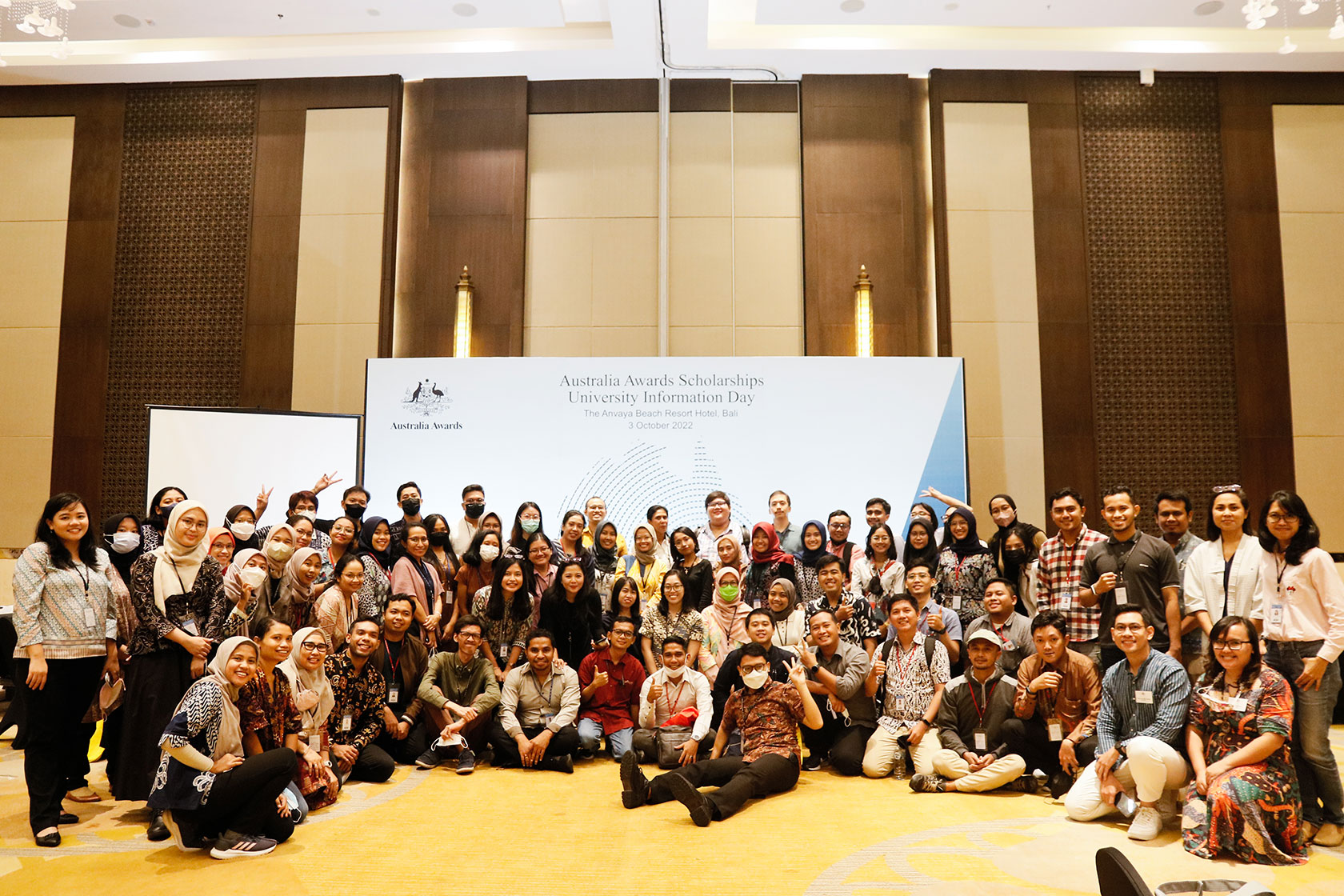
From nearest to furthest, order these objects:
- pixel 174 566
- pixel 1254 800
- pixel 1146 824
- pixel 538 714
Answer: pixel 1254 800 → pixel 1146 824 → pixel 174 566 → pixel 538 714

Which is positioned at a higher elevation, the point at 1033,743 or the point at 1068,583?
the point at 1068,583

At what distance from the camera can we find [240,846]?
3350 millimetres

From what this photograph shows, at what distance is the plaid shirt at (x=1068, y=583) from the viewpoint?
4547 mm

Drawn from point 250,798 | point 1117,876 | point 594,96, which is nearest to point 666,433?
point 594,96

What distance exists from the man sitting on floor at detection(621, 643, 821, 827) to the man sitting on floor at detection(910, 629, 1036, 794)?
2.00 ft

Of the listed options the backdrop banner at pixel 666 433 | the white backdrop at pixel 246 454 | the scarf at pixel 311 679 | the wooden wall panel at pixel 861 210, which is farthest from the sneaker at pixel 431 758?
the wooden wall panel at pixel 861 210

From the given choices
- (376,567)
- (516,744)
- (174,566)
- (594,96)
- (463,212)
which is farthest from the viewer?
(594,96)

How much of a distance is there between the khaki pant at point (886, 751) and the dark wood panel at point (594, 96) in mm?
5882

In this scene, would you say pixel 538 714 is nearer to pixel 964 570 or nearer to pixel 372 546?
pixel 372 546

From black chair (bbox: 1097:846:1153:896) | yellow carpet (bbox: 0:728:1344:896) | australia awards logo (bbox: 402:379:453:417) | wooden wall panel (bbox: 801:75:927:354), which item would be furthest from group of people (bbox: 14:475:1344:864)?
black chair (bbox: 1097:846:1153:896)

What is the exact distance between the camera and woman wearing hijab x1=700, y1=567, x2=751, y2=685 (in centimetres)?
516

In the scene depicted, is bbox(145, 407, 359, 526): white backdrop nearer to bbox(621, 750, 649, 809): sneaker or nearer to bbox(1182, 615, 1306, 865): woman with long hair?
bbox(621, 750, 649, 809): sneaker

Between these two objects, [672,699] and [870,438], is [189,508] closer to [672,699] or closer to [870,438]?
[672,699]

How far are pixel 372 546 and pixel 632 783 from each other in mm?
2527
